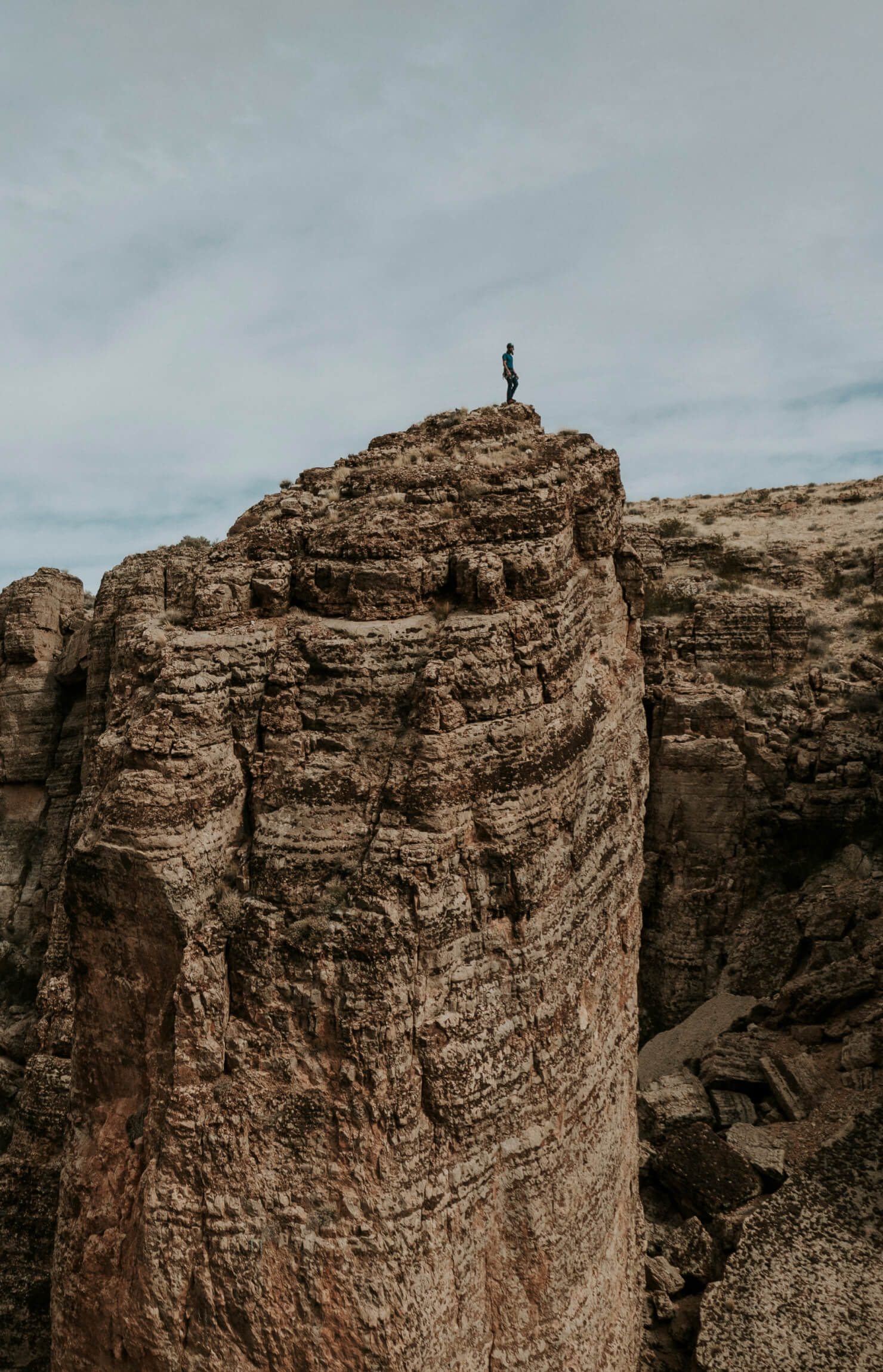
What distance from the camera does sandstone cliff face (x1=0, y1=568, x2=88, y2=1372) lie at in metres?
14.3

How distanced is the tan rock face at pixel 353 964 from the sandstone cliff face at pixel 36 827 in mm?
9130

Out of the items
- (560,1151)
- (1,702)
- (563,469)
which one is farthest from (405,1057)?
(1,702)

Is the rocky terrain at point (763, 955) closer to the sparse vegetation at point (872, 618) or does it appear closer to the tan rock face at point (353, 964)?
the sparse vegetation at point (872, 618)

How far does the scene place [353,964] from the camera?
17.3 ft

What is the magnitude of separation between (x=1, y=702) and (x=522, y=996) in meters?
20.0

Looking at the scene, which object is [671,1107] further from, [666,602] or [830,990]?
[666,602]

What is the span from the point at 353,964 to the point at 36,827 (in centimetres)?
1926

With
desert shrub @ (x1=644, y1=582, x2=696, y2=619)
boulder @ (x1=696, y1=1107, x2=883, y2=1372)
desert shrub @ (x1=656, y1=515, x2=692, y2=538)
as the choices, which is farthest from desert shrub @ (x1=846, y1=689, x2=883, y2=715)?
desert shrub @ (x1=656, y1=515, x2=692, y2=538)

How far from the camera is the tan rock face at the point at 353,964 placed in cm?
525

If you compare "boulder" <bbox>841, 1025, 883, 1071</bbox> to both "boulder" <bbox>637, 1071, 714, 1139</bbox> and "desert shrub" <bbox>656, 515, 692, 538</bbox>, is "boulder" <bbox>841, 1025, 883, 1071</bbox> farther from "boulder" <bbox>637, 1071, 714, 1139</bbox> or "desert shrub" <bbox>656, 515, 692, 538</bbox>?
"desert shrub" <bbox>656, 515, 692, 538</bbox>

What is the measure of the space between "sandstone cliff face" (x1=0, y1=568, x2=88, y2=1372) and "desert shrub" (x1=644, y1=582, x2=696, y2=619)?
13.6 metres

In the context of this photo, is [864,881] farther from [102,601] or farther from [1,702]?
[1,702]

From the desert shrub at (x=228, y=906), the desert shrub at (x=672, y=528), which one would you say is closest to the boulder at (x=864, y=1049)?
the desert shrub at (x=228, y=906)

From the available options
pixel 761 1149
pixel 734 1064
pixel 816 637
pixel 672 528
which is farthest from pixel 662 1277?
pixel 672 528
